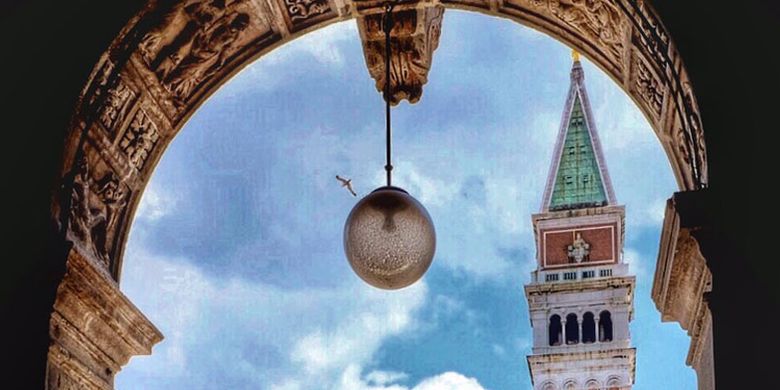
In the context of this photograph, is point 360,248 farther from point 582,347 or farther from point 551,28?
point 582,347

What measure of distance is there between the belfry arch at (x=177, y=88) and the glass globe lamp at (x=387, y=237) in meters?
1.31

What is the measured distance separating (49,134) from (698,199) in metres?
3.11

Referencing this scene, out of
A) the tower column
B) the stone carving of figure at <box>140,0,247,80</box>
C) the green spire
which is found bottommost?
the stone carving of figure at <box>140,0,247,80</box>

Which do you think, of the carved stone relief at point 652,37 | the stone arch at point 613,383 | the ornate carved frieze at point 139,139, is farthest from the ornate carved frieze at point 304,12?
the stone arch at point 613,383

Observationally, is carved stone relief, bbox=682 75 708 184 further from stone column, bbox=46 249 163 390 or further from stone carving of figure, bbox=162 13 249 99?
stone column, bbox=46 249 163 390

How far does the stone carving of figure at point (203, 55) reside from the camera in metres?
7.59

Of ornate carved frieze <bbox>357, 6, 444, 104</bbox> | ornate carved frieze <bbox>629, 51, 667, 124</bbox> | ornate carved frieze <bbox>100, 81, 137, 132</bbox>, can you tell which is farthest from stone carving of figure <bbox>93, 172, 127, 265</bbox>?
ornate carved frieze <bbox>629, 51, 667, 124</bbox>

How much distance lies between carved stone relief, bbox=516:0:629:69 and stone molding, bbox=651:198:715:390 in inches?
48.2

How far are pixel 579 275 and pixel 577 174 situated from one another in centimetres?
425

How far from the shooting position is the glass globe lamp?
252 inches

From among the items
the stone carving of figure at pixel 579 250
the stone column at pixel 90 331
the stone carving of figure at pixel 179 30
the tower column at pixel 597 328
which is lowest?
the stone column at pixel 90 331

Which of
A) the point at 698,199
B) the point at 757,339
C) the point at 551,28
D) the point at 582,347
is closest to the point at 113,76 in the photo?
the point at 551,28

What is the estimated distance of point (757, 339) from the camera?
219 inches

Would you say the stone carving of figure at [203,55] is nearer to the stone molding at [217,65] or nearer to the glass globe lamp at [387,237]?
the stone molding at [217,65]
